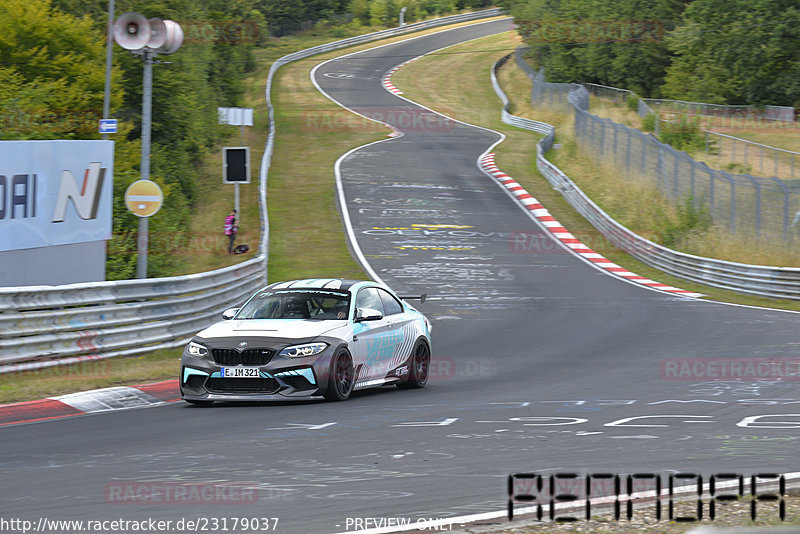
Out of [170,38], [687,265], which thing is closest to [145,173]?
[170,38]

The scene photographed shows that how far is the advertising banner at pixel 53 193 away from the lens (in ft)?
49.6

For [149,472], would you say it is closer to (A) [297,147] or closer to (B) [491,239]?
(B) [491,239]

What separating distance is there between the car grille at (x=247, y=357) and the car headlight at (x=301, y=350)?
149 mm

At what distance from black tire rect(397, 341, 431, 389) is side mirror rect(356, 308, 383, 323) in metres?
1.16

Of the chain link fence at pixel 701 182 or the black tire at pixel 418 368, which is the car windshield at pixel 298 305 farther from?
the chain link fence at pixel 701 182

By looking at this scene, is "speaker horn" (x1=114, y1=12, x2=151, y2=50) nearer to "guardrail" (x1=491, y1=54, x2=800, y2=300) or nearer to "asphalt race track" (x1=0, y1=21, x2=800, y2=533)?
"asphalt race track" (x1=0, y1=21, x2=800, y2=533)

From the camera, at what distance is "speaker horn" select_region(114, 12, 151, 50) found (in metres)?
17.3

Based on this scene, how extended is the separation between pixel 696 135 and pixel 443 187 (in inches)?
517

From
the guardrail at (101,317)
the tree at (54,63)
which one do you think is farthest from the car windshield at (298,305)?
the tree at (54,63)

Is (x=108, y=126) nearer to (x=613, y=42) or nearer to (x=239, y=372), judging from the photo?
(x=239, y=372)

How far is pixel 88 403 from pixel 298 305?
2655 mm

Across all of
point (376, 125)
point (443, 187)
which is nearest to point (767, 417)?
point (443, 187)

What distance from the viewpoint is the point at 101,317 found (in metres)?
15.4
